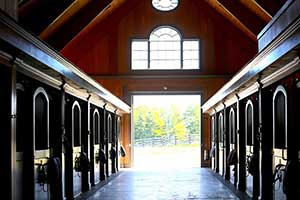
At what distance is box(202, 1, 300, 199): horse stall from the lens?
4.32 meters

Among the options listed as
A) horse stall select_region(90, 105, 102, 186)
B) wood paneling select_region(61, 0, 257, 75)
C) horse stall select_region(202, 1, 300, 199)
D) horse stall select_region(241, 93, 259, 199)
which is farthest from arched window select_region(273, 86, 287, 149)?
wood paneling select_region(61, 0, 257, 75)

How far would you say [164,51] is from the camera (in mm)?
15852

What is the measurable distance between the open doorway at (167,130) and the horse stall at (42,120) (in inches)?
486

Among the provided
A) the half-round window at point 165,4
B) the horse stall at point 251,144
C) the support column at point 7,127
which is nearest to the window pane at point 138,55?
the half-round window at point 165,4

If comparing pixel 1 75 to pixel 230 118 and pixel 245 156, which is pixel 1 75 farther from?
pixel 230 118

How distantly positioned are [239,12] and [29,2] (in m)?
5.76

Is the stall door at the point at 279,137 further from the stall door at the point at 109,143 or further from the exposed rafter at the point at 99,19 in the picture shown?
the exposed rafter at the point at 99,19

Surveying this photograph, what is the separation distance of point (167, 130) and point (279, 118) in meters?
18.1

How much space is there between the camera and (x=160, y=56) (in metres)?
15.8

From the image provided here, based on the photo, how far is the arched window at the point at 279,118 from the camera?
502 cm

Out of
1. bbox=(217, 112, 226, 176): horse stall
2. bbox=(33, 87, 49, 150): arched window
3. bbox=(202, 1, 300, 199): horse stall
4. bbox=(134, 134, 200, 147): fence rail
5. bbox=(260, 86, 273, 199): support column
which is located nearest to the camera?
bbox=(202, 1, 300, 199): horse stall

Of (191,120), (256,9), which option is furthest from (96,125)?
(191,120)

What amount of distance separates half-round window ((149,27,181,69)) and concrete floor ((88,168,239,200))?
19.3 feet

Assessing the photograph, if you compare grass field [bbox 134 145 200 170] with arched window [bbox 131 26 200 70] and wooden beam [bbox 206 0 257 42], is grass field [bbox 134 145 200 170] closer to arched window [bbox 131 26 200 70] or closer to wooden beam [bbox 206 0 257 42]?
arched window [bbox 131 26 200 70]
